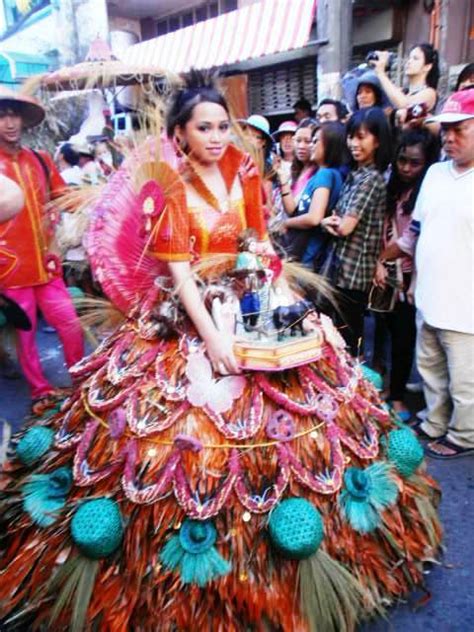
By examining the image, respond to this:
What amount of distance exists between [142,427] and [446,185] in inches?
70.0

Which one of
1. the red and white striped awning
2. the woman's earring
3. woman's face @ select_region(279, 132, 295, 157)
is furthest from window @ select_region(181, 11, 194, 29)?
the woman's earring

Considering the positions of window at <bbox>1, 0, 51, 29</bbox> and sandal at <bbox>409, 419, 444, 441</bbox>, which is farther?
window at <bbox>1, 0, 51, 29</bbox>

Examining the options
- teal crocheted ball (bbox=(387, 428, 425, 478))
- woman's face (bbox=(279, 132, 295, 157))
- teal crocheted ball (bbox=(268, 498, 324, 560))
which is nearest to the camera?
teal crocheted ball (bbox=(268, 498, 324, 560))

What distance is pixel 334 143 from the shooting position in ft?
10.4

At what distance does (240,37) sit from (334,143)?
6138 mm

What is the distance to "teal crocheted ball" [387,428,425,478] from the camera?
1.90m

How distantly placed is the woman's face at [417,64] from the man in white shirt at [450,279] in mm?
1505

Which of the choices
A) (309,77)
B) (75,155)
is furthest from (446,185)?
(309,77)

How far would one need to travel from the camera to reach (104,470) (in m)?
1.66

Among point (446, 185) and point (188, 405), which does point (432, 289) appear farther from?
point (188, 405)

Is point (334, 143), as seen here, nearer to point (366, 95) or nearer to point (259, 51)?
point (366, 95)

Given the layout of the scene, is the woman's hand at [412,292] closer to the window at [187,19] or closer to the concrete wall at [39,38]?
the window at [187,19]

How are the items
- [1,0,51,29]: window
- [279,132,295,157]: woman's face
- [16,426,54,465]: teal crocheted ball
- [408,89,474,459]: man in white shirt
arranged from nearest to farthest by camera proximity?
[16,426,54,465]: teal crocheted ball, [408,89,474,459]: man in white shirt, [279,132,295,157]: woman's face, [1,0,51,29]: window

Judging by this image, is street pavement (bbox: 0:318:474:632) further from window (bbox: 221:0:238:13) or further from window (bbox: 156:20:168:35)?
window (bbox: 156:20:168:35)
